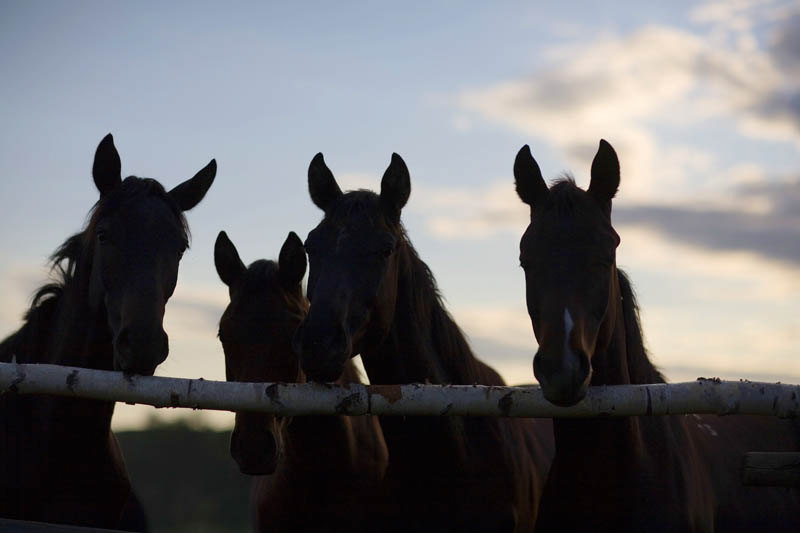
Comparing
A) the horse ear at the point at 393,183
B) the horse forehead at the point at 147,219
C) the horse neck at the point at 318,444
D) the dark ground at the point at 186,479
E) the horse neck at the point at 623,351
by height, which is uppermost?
the horse ear at the point at 393,183

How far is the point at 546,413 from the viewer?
4.39m

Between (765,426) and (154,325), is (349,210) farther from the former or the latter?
(765,426)

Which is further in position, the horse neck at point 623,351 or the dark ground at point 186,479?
the dark ground at point 186,479

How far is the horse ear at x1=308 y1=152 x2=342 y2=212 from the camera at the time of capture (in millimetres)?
6309

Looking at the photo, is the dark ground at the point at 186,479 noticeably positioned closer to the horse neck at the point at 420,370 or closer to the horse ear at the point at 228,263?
the horse ear at the point at 228,263

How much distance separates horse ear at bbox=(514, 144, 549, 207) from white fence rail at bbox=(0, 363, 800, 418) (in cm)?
133

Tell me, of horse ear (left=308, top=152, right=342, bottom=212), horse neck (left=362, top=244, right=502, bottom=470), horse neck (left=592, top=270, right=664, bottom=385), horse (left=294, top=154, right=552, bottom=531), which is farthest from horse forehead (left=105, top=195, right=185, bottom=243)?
horse neck (left=592, top=270, right=664, bottom=385)

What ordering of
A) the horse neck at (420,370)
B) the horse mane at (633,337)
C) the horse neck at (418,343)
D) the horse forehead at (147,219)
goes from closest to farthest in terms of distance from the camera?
the horse mane at (633,337) → the horse forehead at (147,219) → the horse neck at (420,370) → the horse neck at (418,343)

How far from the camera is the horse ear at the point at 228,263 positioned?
7070 mm

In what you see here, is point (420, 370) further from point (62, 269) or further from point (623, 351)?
point (62, 269)

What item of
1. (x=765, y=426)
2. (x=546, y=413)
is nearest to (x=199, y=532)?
(x=765, y=426)

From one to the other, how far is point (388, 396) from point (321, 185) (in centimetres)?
224

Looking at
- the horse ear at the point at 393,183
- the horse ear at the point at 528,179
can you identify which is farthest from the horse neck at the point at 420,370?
the horse ear at the point at 528,179

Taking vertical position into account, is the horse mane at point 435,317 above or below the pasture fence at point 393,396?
above
